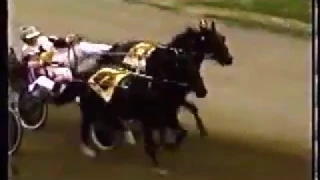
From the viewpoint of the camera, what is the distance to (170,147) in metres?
1.11

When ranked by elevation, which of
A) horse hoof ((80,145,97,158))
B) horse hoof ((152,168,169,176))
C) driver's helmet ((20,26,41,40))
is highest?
driver's helmet ((20,26,41,40))

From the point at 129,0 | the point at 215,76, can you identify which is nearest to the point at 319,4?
the point at 215,76

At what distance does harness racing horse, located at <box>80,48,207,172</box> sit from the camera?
1.12 m

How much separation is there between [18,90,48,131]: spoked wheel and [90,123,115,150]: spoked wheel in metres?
0.08

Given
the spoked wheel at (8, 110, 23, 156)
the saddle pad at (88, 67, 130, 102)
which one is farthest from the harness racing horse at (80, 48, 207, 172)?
the spoked wheel at (8, 110, 23, 156)

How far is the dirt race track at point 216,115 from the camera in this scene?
1.10 meters

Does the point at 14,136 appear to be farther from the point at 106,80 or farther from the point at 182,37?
the point at 182,37

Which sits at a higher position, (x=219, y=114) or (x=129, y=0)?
(x=129, y=0)

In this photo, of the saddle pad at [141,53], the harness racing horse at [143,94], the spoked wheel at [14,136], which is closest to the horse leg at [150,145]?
the harness racing horse at [143,94]

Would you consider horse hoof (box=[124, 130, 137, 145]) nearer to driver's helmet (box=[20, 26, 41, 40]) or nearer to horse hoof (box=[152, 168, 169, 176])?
horse hoof (box=[152, 168, 169, 176])

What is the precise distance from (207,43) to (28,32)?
294 millimetres

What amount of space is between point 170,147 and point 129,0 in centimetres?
25

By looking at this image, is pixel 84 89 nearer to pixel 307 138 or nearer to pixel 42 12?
pixel 42 12

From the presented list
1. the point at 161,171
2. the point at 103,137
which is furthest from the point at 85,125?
the point at 161,171
